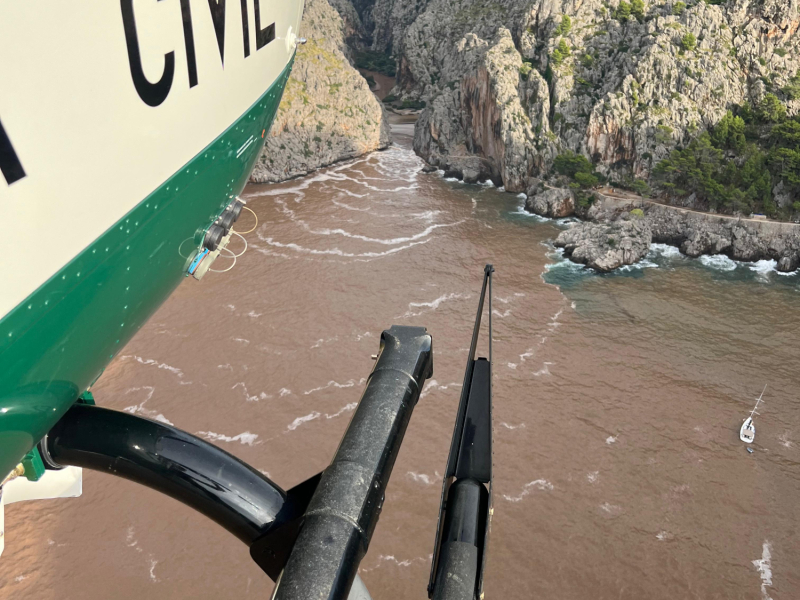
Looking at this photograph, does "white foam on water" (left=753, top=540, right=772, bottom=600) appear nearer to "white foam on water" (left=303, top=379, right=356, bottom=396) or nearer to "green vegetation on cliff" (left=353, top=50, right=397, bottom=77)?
"white foam on water" (left=303, top=379, right=356, bottom=396)

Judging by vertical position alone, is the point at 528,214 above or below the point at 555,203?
below

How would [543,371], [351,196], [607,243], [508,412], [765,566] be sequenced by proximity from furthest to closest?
[351,196]
[607,243]
[543,371]
[508,412]
[765,566]

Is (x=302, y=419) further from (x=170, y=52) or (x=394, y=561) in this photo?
(x=170, y=52)

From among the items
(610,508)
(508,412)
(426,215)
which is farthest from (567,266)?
(610,508)

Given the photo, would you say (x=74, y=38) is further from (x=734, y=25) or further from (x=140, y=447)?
(x=734, y=25)

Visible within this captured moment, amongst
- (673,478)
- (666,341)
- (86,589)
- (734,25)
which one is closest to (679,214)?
(666,341)
